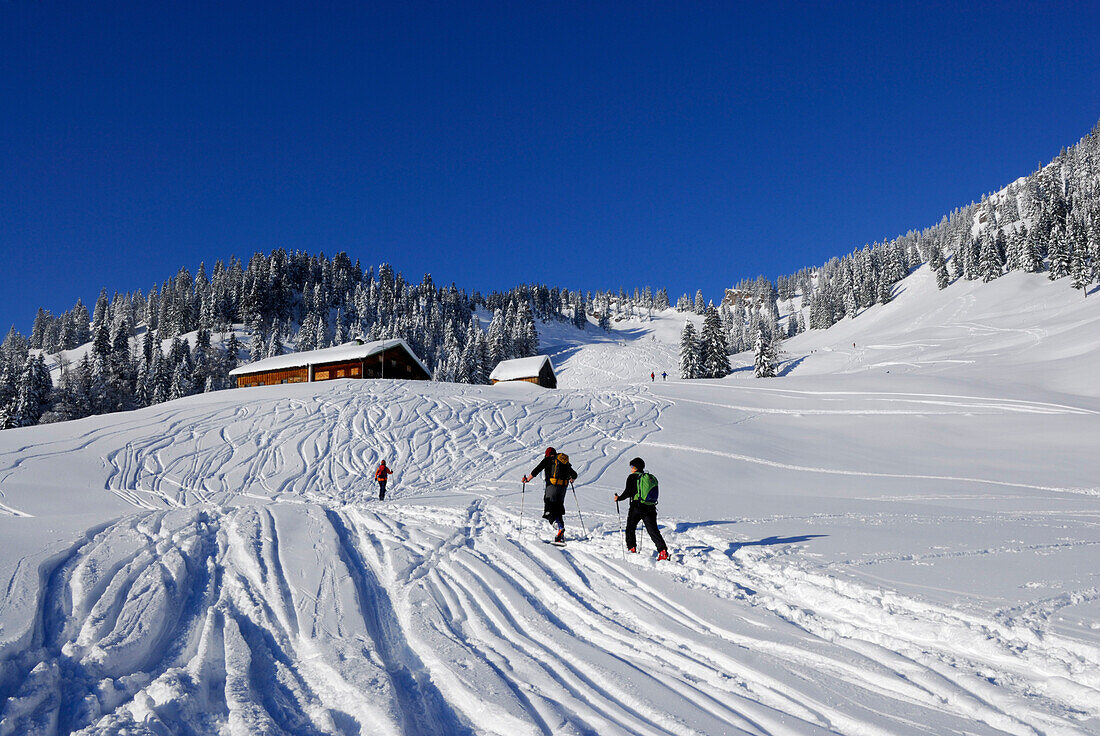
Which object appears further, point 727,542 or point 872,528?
point 872,528

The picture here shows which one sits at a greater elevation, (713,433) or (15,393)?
(15,393)

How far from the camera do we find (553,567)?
716 cm

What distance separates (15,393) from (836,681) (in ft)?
269

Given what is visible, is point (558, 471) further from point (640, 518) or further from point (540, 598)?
point (540, 598)

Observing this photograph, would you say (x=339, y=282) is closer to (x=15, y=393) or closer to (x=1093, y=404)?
(x=15, y=393)

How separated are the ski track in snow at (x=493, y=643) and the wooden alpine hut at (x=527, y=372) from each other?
158ft

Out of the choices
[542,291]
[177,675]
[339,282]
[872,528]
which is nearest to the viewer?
[177,675]

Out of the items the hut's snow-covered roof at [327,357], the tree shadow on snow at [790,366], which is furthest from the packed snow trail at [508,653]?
the tree shadow on snow at [790,366]

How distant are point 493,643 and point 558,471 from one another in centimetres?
448

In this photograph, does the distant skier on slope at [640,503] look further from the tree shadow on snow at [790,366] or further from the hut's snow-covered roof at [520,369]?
the tree shadow on snow at [790,366]

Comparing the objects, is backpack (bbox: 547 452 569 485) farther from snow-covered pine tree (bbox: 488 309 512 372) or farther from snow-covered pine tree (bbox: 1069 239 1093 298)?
snow-covered pine tree (bbox: 1069 239 1093 298)

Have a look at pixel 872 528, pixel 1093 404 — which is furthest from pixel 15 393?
pixel 1093 404

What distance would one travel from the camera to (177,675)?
3863 millimetres

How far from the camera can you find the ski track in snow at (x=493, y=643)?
3504 mm
